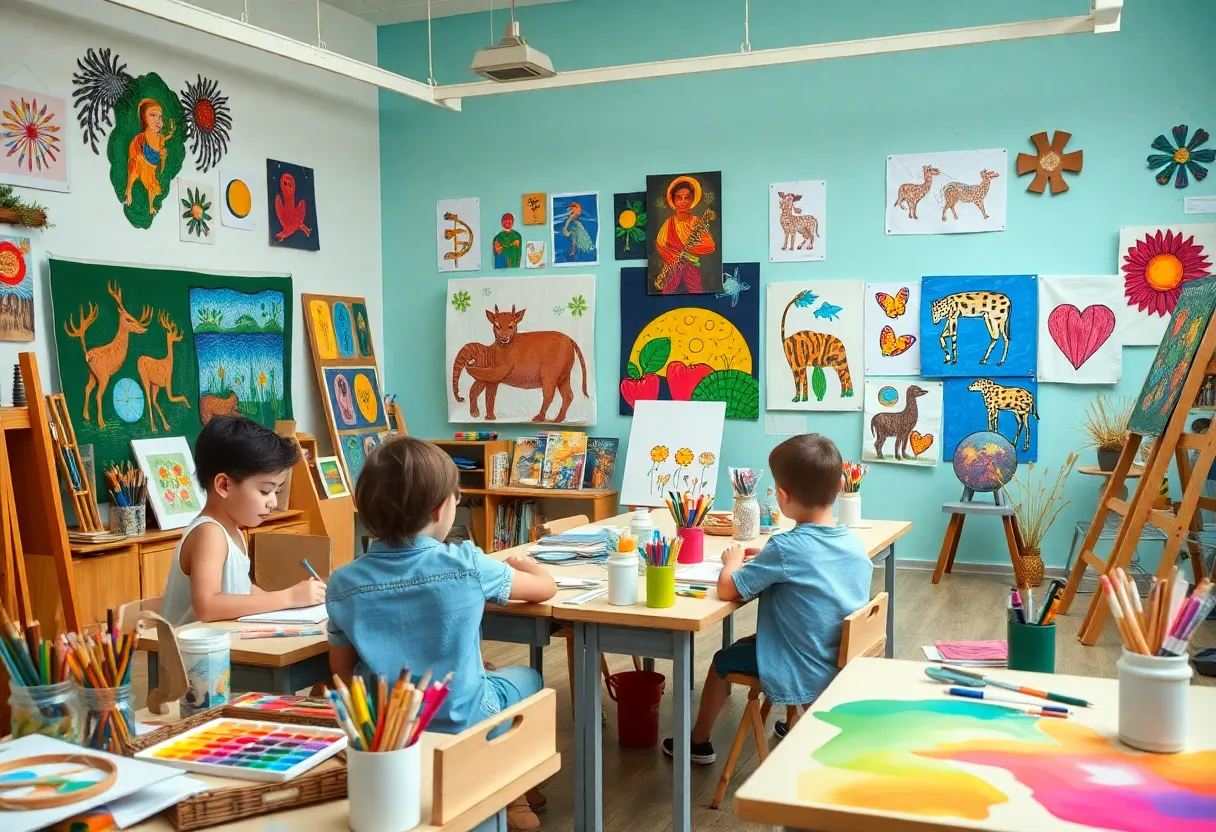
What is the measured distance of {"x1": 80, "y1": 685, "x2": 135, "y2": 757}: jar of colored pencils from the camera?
1.51 metres

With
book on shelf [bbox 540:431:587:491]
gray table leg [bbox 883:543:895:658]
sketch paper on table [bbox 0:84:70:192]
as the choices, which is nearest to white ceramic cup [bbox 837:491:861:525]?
gray table leg [bbox 883:543:895:658]

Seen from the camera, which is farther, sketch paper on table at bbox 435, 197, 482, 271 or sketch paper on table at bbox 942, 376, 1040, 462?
sketch paper on table at bbox 435, 197, 482, 271

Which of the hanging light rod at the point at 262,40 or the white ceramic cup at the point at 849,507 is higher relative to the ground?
the hanging light rod at the point at 262,40

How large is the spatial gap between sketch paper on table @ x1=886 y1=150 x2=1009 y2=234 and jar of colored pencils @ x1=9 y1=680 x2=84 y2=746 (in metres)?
5.69

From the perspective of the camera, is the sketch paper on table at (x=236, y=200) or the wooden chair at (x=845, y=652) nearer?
the wooden chair at (x=845, y=652)

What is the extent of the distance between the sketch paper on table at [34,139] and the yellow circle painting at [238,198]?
108 cm

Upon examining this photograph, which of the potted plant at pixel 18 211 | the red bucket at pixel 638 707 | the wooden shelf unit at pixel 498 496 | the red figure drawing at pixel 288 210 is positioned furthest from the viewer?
the wooden shelf unit at pixel 498 496

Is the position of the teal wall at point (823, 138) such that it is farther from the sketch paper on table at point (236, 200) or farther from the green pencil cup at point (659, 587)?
the green pencil cup at point (659, 587)

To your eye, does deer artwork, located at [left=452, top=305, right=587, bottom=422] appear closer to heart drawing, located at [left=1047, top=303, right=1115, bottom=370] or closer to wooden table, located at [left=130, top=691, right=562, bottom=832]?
heart drawing, located at [left=1047, top=303, right=1115, bottom=370]

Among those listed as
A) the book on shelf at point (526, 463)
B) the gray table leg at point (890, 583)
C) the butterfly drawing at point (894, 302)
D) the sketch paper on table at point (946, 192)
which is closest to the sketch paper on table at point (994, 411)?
the butterfly drawing at point (894, 302)

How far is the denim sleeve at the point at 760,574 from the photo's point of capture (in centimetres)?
276

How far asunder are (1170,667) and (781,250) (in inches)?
211

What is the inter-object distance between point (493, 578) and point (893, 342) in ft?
15.2

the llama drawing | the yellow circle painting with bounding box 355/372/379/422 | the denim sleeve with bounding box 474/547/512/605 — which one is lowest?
the denim sleeve with bounding box 474/547/512/605
